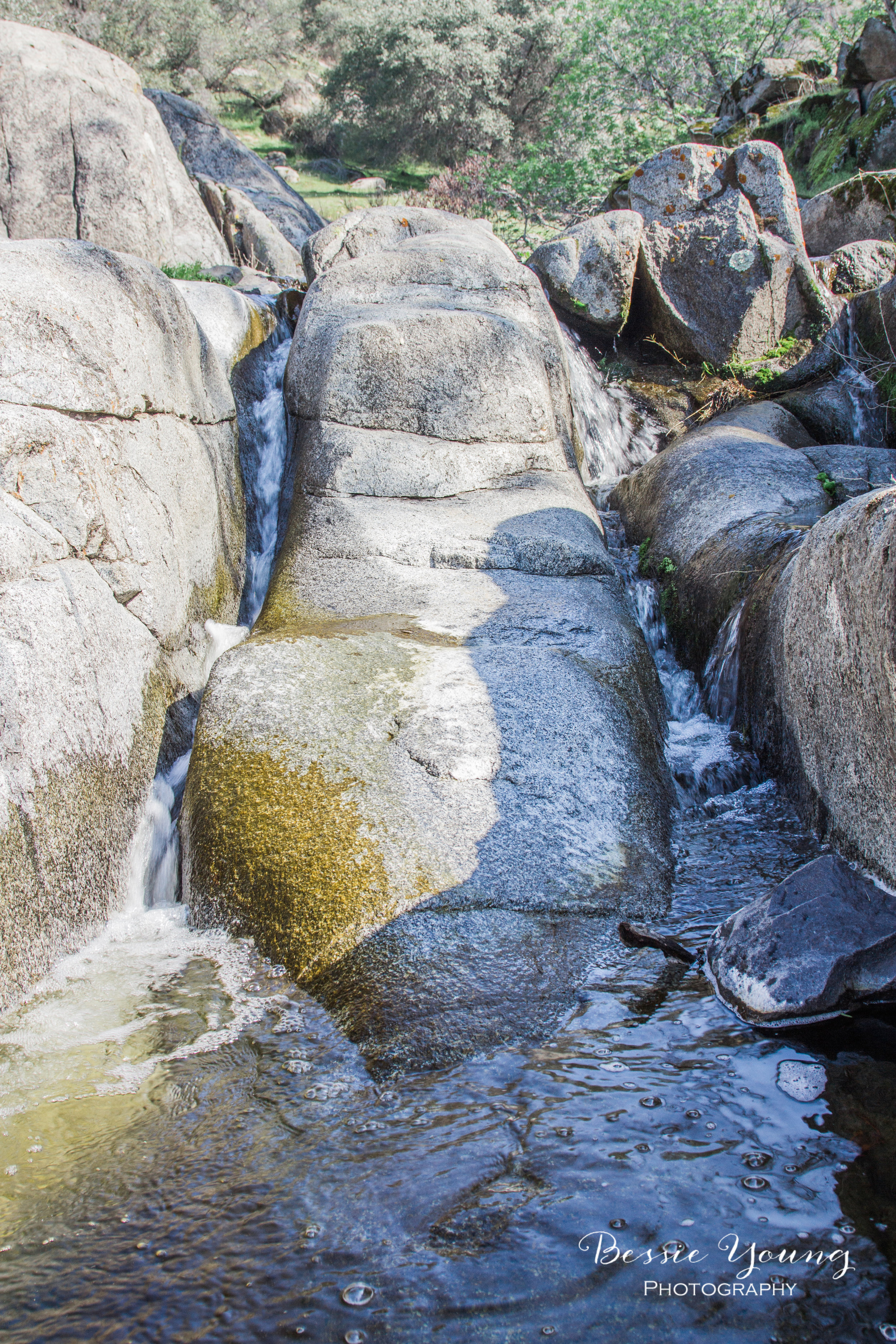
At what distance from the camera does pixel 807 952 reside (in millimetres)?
3115

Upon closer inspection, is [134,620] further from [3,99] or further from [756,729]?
[3,99]

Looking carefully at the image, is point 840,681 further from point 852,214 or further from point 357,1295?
point 852,214

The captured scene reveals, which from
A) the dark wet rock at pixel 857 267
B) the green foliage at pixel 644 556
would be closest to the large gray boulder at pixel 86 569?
the green foliage at pixel 644 556

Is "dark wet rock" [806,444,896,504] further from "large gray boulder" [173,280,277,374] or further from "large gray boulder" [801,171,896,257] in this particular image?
"large gray boulder" [801,171,896,257]

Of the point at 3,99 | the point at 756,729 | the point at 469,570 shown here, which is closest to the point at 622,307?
the point at 469,570

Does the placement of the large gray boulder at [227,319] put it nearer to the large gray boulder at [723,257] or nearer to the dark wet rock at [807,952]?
the large gray boulder at [723,257]

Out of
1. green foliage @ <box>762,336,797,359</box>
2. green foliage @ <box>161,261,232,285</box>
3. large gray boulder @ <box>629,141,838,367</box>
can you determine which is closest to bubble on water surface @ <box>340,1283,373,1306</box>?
green foliage @ <box>161,261,232,285</box>

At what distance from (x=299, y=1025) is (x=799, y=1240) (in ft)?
5.31

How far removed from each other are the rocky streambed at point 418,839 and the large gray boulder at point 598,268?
308 cm

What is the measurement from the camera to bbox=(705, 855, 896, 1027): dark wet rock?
3012 millimetres

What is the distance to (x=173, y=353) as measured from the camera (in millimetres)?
5699

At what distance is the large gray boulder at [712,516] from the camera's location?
595cm

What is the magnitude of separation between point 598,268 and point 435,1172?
10.6m

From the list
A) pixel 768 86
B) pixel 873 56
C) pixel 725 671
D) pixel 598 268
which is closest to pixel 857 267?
pixel 598 268
